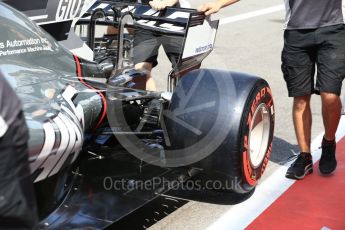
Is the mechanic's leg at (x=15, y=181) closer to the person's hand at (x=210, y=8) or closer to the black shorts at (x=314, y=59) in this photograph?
the person's hand at (x=210, y=8)

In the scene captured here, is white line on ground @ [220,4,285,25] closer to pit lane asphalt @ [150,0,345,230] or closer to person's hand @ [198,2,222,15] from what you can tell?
pit lane asphalt @ [150,0,345,230]

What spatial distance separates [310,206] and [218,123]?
3.18 ft

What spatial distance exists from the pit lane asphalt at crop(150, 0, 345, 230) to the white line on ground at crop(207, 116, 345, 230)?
5 cm

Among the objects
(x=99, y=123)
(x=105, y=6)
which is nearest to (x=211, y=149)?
(x=99, y=123)

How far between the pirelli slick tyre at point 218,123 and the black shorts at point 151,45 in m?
1.18

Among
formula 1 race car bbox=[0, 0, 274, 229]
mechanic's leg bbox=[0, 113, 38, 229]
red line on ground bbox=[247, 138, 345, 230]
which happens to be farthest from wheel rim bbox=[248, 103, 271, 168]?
mechanic's leg bbox=[0, 113, 38, 229]

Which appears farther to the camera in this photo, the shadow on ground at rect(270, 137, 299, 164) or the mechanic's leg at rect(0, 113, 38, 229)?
the shadow on ground at rect(270, 137, 299, 164)

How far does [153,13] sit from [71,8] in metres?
0.65

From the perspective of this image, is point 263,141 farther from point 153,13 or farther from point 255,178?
point 153,13

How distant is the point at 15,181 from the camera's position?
5.68 feet

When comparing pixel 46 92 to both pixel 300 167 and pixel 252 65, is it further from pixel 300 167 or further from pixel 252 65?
pixel 252 65

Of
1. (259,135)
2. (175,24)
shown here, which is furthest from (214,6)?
(259,135)

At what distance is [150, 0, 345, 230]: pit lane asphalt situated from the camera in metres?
3.86

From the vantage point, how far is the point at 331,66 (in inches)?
161
